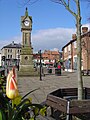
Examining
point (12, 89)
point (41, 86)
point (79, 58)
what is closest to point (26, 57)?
point (41, 86)

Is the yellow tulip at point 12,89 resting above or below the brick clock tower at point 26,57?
A: below

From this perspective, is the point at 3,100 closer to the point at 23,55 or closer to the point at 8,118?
the point at 8,118

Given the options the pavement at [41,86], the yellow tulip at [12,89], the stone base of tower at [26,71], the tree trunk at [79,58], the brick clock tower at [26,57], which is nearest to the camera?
the yellow tulip at [12,89]

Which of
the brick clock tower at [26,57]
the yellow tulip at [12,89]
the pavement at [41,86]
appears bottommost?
the pavement at [41,86]

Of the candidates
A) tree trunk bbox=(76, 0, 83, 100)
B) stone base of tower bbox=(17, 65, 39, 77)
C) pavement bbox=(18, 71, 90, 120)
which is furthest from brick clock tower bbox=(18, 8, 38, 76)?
tree trunk bbox=(76, 0, 83, 100)

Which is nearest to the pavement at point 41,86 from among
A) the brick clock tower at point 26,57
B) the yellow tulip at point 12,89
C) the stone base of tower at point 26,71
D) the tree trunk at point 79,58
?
the tree trunk at point 79,58

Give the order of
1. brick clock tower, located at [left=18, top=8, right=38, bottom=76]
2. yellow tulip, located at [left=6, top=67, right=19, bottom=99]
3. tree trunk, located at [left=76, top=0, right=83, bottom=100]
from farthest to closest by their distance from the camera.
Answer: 1. brick clock tower, located at [left=18, top=8, right=38, bottom=76]
2. tree trunk, located at [left=76, top=0, right=83, bottom=100]
3. yellow tulip, located at [left=6, top=67, right=19, bottom=99]

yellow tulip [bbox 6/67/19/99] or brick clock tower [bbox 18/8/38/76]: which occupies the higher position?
brick clock tower [bbox 18/8/38/76]

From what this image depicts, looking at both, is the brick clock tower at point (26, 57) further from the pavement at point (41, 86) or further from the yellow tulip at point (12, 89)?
the yellow tulip at point (12, 89)

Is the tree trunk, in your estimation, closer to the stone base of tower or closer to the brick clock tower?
the brick clock tower

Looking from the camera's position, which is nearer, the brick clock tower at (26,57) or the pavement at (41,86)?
the pavement at (41,86)

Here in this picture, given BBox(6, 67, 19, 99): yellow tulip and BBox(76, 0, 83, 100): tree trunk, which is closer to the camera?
BBox(6, 67, 19, 99): yellow tulip

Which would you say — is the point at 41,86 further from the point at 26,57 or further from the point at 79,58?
the point at 26,57

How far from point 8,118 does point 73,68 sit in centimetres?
6538
